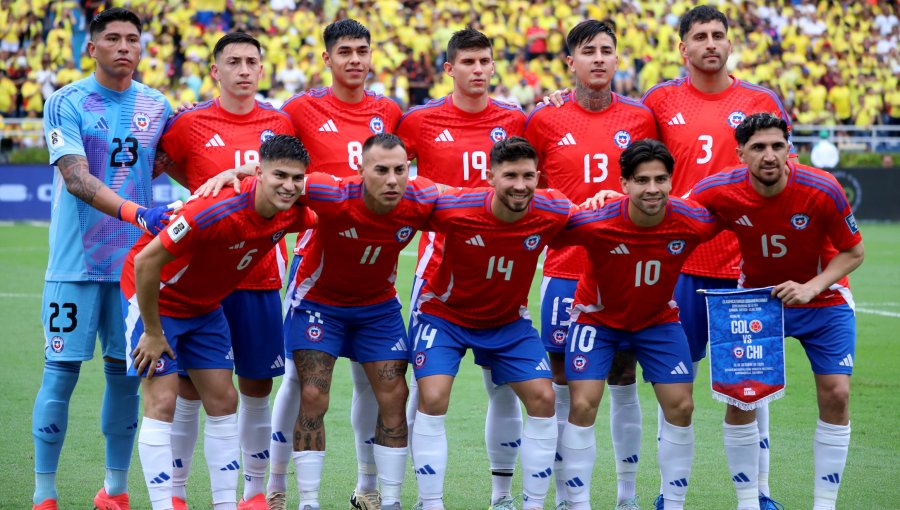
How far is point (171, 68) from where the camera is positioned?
24406mm

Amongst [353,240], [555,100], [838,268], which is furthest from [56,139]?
[838,268]

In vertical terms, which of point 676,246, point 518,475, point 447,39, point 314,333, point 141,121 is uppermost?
point 447,39

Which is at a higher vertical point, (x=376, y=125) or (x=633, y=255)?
(x=376, y=125)

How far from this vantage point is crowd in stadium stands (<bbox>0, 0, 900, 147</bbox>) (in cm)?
2419

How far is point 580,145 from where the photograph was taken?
697 cm

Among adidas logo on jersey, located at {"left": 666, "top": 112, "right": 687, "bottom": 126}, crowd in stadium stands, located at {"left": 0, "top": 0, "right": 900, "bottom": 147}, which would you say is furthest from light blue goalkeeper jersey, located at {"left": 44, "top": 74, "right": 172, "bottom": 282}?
crowd in stadium stands, located at {"left": 0, "top": 0, "right": 900, "bottom": 147}

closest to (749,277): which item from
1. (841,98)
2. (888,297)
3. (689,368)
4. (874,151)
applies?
(689,368)

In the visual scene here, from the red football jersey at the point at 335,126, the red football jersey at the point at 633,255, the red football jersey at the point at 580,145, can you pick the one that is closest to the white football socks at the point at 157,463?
the red football jersey at the point at 335,126

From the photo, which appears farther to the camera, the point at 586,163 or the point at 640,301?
the point at 586,163

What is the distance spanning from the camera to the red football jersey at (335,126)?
696 centimetres

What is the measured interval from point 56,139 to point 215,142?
0.88 meters

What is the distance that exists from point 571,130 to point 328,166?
1507 millimetres

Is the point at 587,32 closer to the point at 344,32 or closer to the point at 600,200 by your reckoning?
the point at 600,200

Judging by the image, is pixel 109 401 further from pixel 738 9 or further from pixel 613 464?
pixel 738 9
